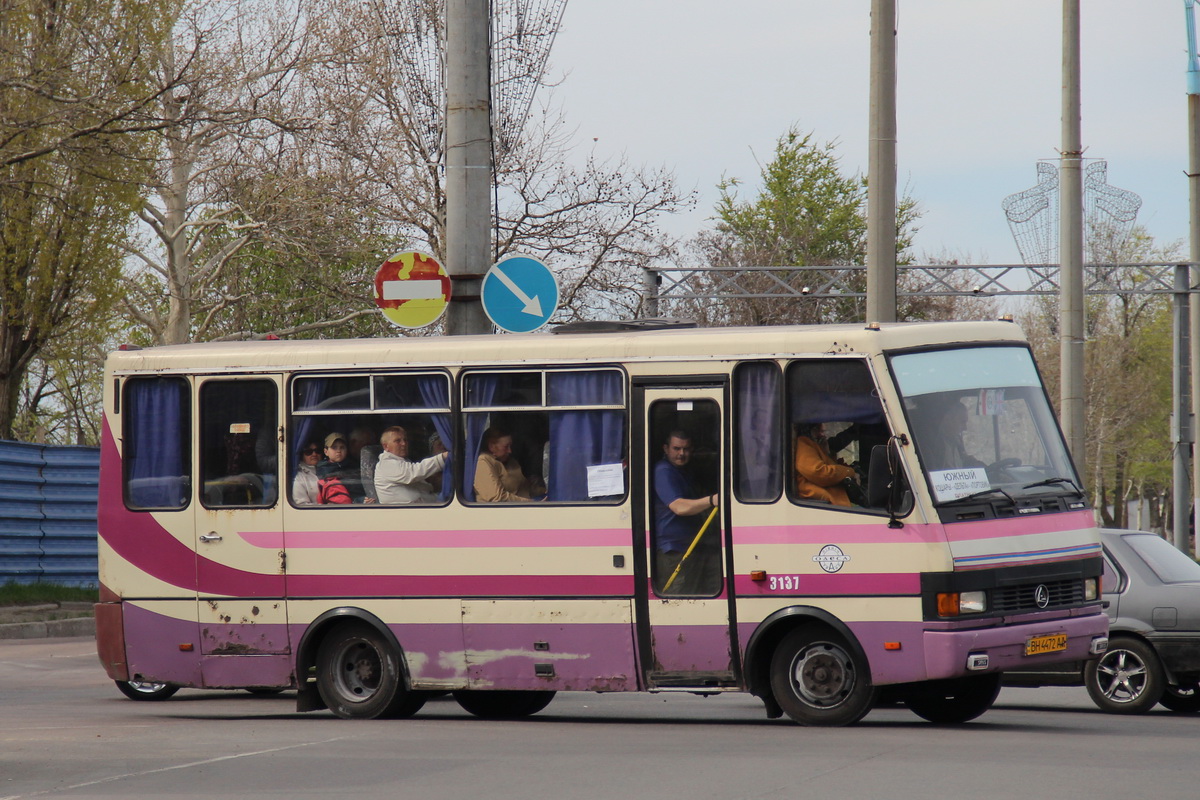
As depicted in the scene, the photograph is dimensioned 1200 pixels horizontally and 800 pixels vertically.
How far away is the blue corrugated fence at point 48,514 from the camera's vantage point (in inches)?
947

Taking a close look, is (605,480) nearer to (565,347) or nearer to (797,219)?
(565,347)

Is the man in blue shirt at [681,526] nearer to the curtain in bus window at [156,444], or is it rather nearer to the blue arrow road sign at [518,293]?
the blue arrow road sign at [518,293]

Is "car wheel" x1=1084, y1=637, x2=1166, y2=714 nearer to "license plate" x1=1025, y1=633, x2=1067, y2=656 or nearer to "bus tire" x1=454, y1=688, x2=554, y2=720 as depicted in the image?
"license plate" x1=1025, y1=633, x2=1067, y2=656

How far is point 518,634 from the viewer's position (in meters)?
11.5

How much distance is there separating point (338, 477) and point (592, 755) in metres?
3.51

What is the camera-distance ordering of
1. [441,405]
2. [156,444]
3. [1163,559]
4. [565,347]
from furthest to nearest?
[1163,559] → [156,444] → [441,405] → [565,347]

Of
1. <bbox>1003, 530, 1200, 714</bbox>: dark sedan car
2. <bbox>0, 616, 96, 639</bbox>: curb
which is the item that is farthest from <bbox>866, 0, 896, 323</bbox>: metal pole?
<bbox>0, 616, 96, 639</bbox>: curb

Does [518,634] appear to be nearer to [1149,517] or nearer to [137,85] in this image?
[137,85]

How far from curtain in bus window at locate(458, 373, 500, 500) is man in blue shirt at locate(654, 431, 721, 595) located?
1.37 meters

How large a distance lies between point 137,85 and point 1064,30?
1219 cm

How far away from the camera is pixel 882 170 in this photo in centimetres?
1399

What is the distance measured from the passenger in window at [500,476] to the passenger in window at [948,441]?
9.08 ft

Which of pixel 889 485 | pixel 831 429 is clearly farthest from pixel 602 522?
pixel 889 485

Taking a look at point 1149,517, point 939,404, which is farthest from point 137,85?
point 1149,517
